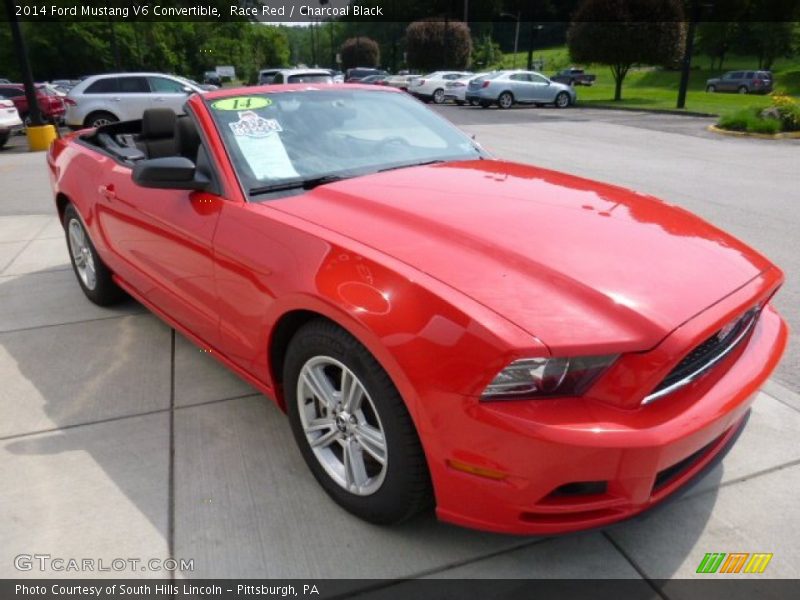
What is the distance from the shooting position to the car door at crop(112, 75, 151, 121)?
15000mm

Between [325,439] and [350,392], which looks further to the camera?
[325,439]

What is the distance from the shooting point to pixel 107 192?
12.4 feet

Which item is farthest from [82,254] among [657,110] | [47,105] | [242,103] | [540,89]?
[540,89]

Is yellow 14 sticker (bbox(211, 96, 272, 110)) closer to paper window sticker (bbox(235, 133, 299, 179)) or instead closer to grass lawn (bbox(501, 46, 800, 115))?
paper window sticker (bbox(235, 133, 299, 179))

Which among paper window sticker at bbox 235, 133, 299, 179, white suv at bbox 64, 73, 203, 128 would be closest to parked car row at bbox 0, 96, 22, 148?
white suv at bbox 64, 73, 203, 128

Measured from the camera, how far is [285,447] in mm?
2822

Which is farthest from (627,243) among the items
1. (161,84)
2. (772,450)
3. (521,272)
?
(161,84)

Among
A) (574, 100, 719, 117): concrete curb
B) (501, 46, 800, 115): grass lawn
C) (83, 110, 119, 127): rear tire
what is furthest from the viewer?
(501, 46, 800, 115): grass lawn

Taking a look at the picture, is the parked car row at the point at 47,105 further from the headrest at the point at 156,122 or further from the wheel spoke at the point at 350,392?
the wheel spoke at the point at 350,392

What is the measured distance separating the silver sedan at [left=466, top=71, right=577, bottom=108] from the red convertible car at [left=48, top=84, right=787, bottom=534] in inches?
936

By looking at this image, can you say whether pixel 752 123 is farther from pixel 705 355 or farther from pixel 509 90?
pixel 705 355

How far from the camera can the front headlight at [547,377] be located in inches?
69.3

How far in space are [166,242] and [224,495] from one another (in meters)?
1.31

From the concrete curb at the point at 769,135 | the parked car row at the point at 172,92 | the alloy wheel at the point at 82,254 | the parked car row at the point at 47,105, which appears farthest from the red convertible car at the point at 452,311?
the parked car row at the point at 47,105
